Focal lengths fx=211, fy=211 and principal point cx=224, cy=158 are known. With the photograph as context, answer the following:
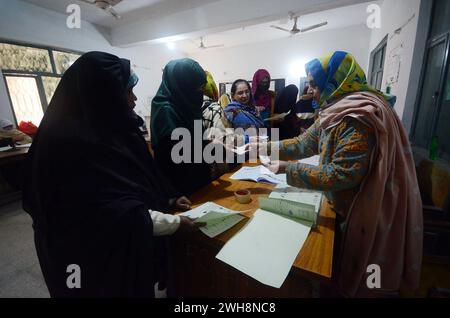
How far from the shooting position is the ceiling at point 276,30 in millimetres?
4509

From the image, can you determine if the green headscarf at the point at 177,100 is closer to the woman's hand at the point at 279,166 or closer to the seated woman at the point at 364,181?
the woman's hand at the point at 279,166

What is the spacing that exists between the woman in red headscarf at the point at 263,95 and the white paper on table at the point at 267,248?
215 centimetres

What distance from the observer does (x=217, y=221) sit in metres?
0.88

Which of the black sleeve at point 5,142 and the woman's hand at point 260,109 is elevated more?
the woman's hand at point 260,109

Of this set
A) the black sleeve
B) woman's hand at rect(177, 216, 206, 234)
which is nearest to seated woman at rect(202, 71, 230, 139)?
woman's hand at rect(177, 216, 206, 234)

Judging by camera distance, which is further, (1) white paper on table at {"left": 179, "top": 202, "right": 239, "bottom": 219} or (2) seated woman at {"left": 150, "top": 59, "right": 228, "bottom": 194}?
(2) seated woman at {"left": 150, "top": 59, "right": 228, "bottom": 194}

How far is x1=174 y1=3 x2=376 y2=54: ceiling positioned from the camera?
451 centimetres

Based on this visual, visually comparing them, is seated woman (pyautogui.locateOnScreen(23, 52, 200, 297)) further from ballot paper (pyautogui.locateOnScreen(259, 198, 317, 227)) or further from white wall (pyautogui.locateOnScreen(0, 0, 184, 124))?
white wall (pyautogui.locateOnScreen(0, 0, 184, 124))

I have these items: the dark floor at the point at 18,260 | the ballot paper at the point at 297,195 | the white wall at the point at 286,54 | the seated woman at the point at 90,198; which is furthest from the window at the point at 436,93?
the white wall at the point at 286,54

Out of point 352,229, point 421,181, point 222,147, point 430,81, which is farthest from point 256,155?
point 430,81

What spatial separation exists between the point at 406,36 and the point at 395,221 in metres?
2.31

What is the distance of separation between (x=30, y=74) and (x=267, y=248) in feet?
17.6

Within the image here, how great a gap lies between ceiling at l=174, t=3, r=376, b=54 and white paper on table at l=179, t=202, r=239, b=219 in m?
4.26

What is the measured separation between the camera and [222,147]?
5.11 ft
